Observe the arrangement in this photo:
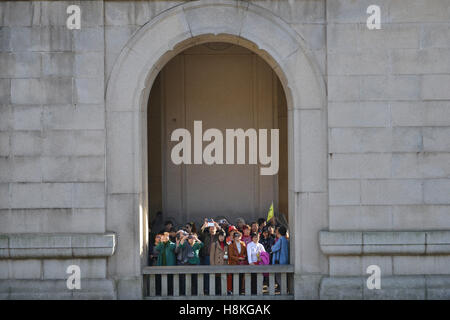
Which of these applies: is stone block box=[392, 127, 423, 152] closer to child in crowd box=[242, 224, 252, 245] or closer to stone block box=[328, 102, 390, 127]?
stone block box=[328, 102, 390, 127]

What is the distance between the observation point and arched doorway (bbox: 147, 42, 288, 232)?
18312 millimetres

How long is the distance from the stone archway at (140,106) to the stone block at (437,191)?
6.85 ft

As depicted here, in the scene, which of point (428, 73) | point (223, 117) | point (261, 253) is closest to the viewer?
point (428, 73)

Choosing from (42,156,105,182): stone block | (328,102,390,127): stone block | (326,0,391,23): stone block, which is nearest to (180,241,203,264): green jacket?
(42,156,105,182): stone block

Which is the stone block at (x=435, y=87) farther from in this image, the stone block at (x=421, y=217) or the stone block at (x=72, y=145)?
the stone block at (x=72, y=145)

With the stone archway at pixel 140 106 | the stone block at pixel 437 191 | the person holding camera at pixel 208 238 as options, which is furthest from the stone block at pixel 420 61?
the person holding camera at pixel 208 238

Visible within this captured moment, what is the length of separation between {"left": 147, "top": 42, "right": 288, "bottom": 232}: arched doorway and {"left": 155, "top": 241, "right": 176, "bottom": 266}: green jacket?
530 cm

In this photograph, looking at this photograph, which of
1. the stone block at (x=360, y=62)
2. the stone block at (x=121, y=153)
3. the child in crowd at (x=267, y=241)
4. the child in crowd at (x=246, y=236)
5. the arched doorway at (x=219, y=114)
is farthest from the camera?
the arched doorway at (x=219, y=114)

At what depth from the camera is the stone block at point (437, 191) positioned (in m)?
12.2

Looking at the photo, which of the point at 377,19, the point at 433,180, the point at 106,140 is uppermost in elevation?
the point at 377,19

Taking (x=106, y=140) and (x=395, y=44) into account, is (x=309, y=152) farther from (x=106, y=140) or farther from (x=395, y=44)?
(x=106, y=140)

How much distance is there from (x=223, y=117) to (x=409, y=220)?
7.63 meters

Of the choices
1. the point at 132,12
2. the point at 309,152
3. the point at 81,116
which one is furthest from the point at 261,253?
the point at 132,12

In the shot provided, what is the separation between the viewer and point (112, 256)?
12.2m
